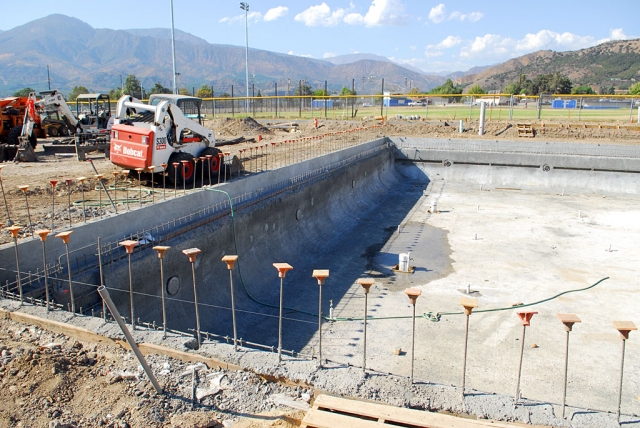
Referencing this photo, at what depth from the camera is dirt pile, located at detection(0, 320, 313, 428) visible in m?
5.44

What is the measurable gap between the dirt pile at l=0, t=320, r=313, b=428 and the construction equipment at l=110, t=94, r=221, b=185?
8195 millimetres

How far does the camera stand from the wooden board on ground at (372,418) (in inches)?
209

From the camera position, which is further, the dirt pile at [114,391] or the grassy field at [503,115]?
the grassy field at [503,115]

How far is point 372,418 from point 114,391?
296 centimetres

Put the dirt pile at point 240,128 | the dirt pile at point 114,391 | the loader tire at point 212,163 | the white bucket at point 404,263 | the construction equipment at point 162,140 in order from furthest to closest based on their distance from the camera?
the dirt pile at point 240,128 < the loader tire at point 212,163 < the white bucket at point 404,263 < the construction equipment at point 162,140 < the dirt pile at point 114,391

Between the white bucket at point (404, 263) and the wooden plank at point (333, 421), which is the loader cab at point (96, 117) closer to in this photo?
the white bucket at point (404, 263)

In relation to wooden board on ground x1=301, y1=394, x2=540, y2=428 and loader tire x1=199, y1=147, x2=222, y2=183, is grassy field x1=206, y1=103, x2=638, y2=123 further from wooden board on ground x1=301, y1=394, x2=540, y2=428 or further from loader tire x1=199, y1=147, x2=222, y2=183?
wooden board on ground x1=301, y1=394, x2=540, y2=428

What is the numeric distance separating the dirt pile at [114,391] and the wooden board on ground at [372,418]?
1.47ft

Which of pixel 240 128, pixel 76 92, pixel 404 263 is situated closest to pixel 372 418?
pixel 404 263

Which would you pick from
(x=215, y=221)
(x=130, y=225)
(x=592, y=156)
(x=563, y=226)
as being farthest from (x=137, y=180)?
(x=592, y=156)

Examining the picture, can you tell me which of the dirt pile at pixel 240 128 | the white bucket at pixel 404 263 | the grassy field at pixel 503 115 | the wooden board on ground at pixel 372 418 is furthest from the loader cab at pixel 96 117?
the wooden board on ground at pixel 372 418

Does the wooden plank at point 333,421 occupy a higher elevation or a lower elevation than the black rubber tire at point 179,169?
lower

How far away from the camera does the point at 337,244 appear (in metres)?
18.3

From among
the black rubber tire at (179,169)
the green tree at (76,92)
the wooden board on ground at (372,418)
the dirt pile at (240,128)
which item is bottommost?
the wooden board on ground at (372,418)
